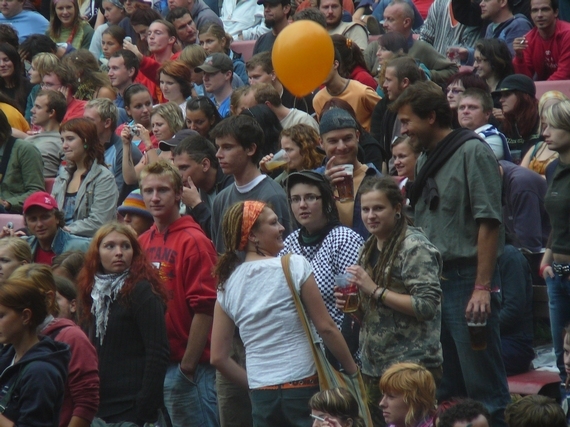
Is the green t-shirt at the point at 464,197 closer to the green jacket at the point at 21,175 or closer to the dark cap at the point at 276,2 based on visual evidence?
the green jacket at the point at 21,175

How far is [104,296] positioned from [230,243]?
0.84m

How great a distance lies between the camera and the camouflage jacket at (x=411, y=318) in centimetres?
531

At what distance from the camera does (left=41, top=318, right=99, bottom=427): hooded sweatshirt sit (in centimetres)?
522

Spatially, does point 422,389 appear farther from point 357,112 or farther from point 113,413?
point 357,112

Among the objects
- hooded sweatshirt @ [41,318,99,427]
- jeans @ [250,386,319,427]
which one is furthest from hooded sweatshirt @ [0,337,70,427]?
jeans @ [250,386,319,427]

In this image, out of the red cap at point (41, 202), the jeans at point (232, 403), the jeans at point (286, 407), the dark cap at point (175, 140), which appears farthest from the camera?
the dark cap at point (175, 140)

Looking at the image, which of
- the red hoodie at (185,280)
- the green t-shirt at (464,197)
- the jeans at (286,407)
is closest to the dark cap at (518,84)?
the green t-shirt at (464,197)

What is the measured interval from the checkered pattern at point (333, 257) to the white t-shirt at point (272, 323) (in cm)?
57

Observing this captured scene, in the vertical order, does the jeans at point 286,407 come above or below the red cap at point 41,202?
below

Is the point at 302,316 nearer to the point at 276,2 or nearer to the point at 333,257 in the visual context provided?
the point at 333,257

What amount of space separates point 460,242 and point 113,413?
76.5 inches

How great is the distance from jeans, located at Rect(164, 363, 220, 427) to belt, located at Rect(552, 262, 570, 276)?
1998 millimetres

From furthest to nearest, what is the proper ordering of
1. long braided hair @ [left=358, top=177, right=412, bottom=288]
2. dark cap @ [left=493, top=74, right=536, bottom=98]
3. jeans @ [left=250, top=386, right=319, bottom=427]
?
dark cap @ [left=493, top=74, right=536, bottom=98], long braided hair @ [left=358, top=177, right=412, bottom=288], jeans @ [left=250, top=386, right=319, bottom=427]

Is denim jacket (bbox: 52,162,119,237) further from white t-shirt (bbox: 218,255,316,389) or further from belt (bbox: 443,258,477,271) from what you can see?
belt (bbox: 443,258,477,271)
